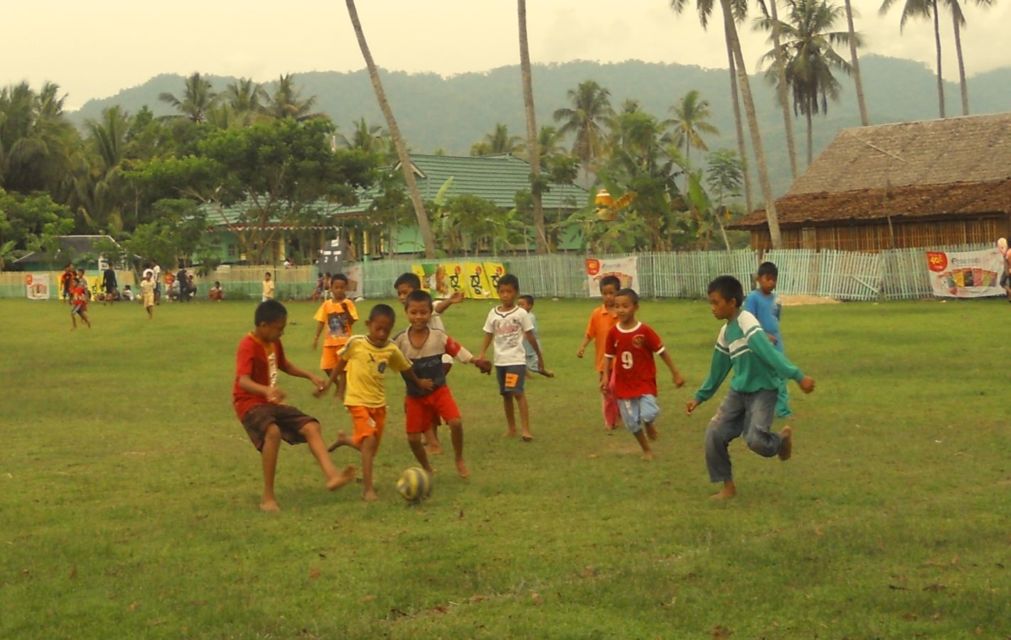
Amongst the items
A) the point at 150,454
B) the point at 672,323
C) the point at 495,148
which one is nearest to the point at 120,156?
the point at 495,148

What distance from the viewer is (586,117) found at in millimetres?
93250

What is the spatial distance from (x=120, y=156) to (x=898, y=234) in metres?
53.6

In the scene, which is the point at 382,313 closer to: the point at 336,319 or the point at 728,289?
the point at 728,289

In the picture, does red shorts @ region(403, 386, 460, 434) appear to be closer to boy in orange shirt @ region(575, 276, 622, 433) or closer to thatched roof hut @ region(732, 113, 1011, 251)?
boy in orange shirt @ region(575, 276, 622, 433)

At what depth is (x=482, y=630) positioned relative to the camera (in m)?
5.87

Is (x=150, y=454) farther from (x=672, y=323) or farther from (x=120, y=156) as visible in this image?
(x=120, y=156)

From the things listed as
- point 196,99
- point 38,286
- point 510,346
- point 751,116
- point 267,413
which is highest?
point 196,99

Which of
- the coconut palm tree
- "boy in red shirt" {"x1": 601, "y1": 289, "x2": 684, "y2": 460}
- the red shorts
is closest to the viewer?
the red shorts

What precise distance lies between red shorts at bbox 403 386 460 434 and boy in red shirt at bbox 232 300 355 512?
107 cm

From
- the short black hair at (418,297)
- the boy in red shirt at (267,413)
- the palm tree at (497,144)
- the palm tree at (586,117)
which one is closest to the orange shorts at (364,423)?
the boy in red shirt at (267,413)

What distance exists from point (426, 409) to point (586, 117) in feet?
278

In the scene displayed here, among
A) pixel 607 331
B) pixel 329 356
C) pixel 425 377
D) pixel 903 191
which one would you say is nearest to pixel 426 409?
pixel 425 377

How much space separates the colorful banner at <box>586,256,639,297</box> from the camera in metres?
41.8

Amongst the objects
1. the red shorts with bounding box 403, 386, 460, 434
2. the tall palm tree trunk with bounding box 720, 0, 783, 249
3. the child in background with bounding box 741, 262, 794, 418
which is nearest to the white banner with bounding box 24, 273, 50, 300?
the tall palm tree trunk with bounding box 720, 0, 783, 249
